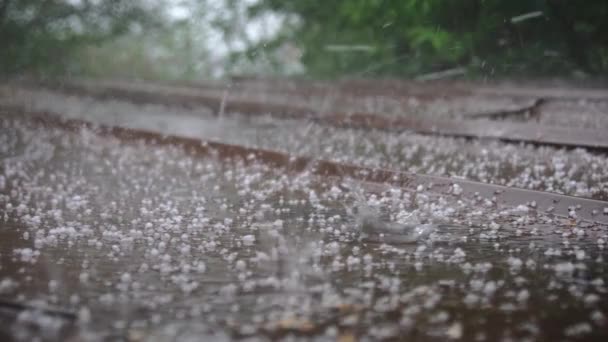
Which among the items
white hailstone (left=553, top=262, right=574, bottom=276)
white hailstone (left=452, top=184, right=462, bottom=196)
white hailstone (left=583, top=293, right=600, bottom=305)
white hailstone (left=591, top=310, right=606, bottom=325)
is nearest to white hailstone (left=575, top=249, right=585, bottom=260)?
white hailstone (left=553, top=262, right=574, bottom=276)

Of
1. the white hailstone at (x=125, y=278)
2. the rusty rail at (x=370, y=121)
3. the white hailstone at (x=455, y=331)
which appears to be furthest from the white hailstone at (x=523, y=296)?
the rusty rail at (x=370, y=121)

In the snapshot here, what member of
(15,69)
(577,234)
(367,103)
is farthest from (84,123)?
(577,234)

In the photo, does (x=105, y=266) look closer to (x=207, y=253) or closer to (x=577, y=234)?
(x=207, y=253)

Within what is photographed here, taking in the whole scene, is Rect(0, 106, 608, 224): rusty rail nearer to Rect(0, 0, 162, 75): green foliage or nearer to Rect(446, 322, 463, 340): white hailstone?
Rect(0, 0, 162, 75): green foliage

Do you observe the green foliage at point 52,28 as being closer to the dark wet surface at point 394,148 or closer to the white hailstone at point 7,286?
the dark wet surface at point 394,148

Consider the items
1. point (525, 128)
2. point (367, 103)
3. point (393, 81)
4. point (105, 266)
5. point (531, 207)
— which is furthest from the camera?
point (393, 81)

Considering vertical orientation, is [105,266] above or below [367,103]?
below

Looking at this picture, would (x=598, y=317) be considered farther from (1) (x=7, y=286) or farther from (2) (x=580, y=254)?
(1) (x=7, y=286)

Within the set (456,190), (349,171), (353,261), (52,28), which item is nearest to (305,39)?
(52,28)
